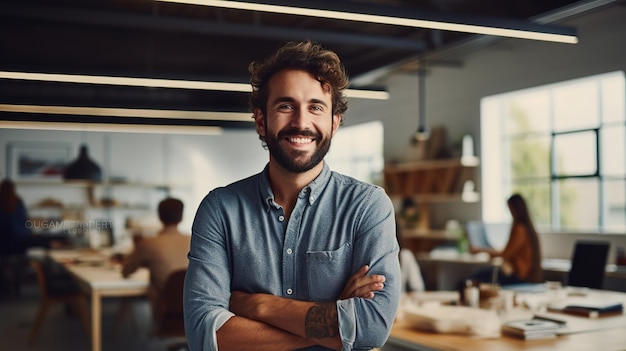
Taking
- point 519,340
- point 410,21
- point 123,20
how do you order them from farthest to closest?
point 123,20, point 410,21, point 519,340

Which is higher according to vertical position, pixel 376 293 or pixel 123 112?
pixel 123 112

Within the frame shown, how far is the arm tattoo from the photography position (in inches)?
77.1

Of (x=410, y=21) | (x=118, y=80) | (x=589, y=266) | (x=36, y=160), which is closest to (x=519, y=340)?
(x=410, y=21)

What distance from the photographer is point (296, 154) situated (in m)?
2.04

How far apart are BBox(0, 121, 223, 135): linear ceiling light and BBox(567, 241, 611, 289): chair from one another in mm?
4060

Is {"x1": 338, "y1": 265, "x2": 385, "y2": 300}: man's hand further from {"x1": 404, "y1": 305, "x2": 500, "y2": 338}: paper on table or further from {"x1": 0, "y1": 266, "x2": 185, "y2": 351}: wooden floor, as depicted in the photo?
{"x1": 0, "y1": 266, "x2": 185, "y2": 351}: wooden floor

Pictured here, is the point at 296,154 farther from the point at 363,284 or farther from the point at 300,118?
the point at 363,284

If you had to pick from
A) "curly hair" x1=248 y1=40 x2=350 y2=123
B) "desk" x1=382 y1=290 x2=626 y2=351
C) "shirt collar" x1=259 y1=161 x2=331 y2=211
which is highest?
"curly hair" x1=248 y1=40 x2=350 y2=123

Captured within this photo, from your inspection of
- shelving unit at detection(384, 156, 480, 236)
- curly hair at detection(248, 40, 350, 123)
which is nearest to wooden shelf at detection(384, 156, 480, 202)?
shelving unit at detection(384, 156, 480, 236)

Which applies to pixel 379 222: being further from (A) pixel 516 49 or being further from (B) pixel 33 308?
(A) pixel 516 49

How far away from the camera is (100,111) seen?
6375 millimetres

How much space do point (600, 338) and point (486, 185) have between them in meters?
6.79

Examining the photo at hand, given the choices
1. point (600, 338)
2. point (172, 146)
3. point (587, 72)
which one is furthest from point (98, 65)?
point (600, 338)

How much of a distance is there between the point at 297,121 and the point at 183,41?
27.9 feet
